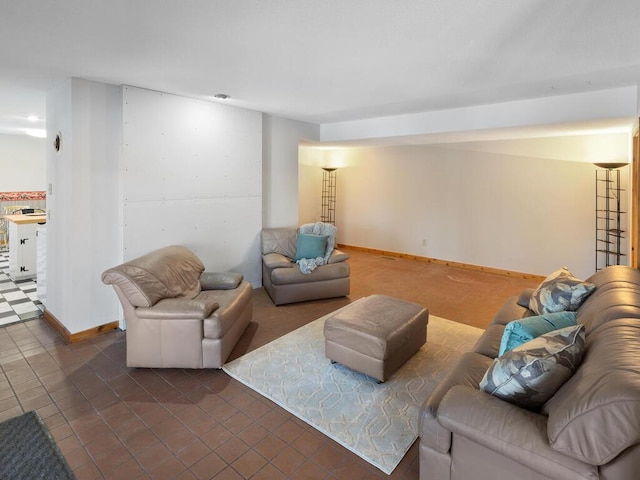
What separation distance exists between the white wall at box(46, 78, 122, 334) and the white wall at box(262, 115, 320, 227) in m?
2.08

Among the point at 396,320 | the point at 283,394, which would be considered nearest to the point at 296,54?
the point at 396,320

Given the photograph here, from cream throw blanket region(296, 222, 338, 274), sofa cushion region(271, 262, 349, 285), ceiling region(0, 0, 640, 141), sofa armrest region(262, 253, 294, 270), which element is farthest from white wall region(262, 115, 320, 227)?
ceiling region(0, 0, 640, 141)

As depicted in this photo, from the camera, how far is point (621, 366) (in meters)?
1.32

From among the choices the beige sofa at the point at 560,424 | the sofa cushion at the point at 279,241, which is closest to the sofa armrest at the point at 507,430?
the beige sofa at the point at 560,424

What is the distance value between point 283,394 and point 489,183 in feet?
17.2

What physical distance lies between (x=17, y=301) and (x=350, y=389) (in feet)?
14.5

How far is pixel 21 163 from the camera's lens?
7.94m

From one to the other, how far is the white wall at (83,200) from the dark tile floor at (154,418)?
0.37m

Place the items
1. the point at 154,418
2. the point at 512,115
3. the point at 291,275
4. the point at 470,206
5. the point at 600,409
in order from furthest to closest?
the point at 470,206, the point at 291,275, the point at 512,115, the point at 154,418, the point at 600,409

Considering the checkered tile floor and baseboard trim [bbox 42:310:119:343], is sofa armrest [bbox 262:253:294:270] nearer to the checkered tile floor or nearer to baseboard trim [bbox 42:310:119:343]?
baseboard trim [bbox 42:310:119:343]

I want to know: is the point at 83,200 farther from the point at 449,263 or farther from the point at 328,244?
the point at 449,263

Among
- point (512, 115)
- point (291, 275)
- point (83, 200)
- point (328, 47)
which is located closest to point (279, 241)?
point (291, 275)

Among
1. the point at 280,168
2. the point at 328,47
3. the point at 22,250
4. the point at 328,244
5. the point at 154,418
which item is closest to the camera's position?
the point at 154,418

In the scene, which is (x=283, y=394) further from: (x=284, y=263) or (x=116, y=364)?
(x=284, y=263)
